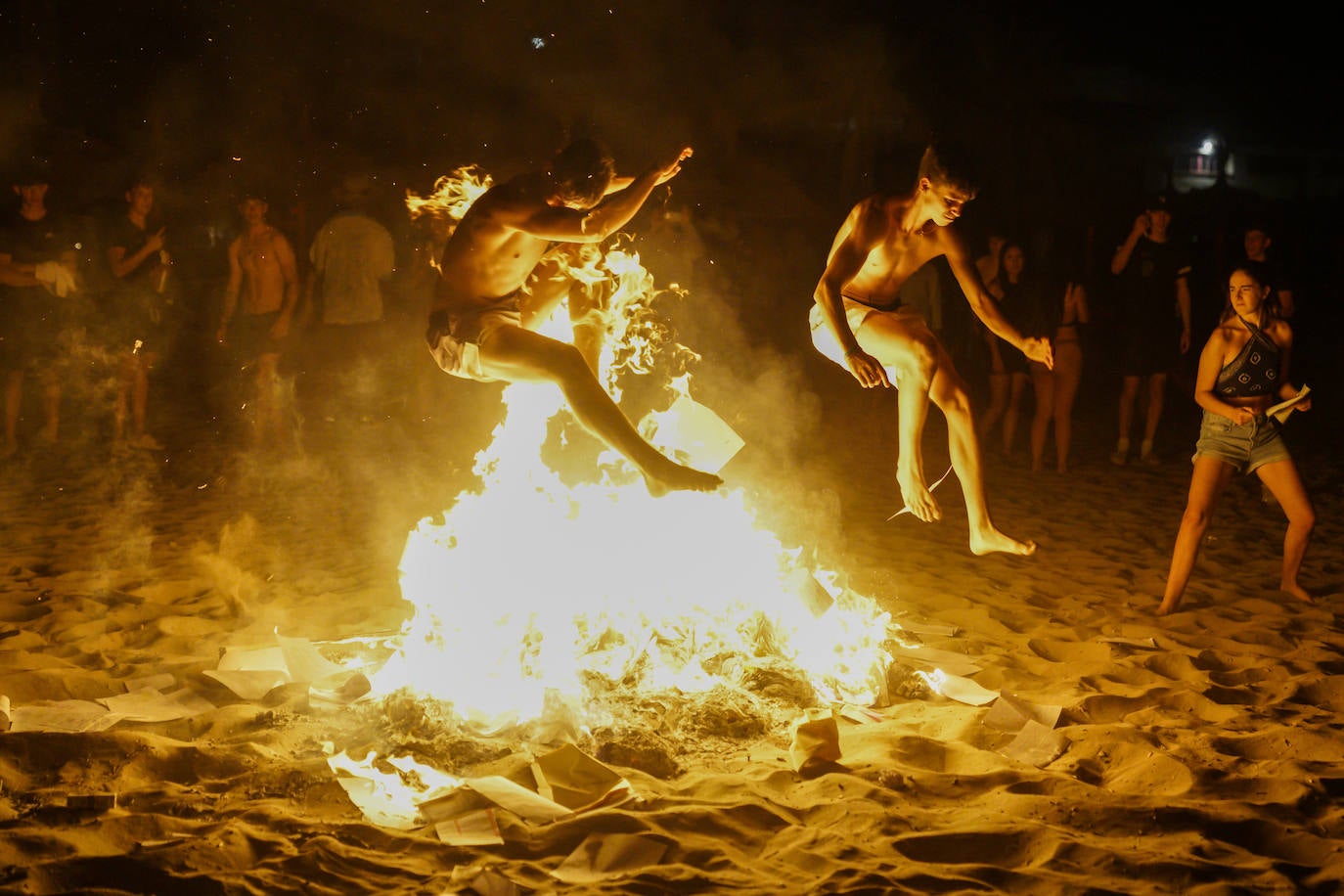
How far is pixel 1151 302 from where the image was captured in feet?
34.7

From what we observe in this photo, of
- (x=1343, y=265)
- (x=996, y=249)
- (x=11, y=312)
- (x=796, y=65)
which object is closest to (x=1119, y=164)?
(x=1343, y=265)

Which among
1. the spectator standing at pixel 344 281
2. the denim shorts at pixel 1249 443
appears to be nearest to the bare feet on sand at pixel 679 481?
the denim shorts at pixel 1249 443

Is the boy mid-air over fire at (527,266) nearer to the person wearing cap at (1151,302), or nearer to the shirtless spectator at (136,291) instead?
the shirtless spectator at (136,291)

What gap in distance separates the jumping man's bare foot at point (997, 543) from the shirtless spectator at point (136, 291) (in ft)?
27.6

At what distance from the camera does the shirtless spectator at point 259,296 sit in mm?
10266

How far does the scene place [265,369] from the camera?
34.6ft

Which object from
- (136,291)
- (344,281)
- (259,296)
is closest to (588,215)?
(259,296)

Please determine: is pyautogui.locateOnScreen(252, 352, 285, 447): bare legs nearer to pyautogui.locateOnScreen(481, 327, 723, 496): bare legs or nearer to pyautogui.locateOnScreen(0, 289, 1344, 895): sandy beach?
pyautogui.locateOnScreen(0, 289, 1344, 895): sandy beach

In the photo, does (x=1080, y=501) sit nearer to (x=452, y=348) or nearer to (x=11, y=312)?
(x=452, y=348)

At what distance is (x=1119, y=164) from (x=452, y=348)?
24355mm

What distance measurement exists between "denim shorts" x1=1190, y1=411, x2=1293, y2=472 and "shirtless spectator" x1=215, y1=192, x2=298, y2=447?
8.45 m

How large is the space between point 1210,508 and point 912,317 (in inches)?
94.5

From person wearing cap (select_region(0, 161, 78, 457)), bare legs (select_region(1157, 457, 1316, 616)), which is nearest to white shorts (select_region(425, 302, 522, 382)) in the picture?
bare legs (select_region(1157, 457, 1316, 616))

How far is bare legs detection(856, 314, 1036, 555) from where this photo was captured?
17.6ft
